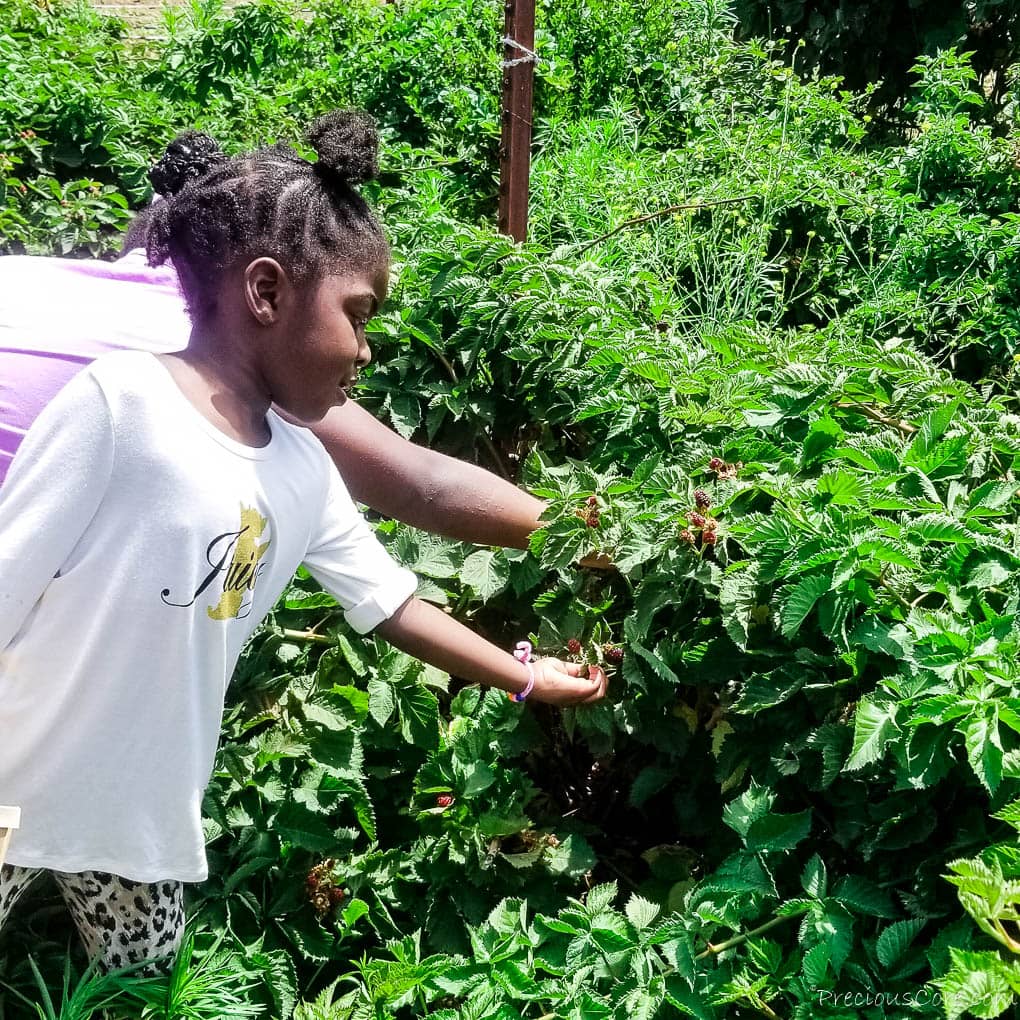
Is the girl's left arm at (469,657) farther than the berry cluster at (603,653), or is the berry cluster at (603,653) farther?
the berry cluster at (603,653)

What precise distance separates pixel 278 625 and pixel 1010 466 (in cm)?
151

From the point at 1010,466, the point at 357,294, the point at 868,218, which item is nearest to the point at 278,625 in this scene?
the point at 357,294

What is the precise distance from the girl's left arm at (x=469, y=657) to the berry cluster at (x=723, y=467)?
0.42m

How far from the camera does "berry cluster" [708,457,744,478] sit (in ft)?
6.48

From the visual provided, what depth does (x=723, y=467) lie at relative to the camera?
199 cm

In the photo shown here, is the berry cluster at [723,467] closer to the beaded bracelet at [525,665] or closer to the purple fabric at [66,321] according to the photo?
the beaded bracelet at [525,665]

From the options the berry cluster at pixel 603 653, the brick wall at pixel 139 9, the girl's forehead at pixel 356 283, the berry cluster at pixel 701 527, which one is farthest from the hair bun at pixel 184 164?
the brick wall at pixel 139 9

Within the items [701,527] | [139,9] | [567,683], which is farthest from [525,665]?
[139,9]

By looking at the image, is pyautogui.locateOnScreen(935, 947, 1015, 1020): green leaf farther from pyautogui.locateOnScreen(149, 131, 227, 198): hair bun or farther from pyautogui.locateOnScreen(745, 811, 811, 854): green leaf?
pyautogui.locateOnScreen(149, 131, 227, 198): hair bun

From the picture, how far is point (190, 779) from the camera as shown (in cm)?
171

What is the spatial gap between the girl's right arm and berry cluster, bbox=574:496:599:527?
88 centimetres

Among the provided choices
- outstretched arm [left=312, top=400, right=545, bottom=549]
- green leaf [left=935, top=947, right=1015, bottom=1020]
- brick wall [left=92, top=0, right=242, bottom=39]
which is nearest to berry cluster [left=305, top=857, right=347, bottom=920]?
outstretched arm [left=312, top=400, right=545, bottom=549]

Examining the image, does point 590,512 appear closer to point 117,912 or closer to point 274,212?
point 274,212

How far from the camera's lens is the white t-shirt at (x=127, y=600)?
1.50 metres
